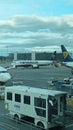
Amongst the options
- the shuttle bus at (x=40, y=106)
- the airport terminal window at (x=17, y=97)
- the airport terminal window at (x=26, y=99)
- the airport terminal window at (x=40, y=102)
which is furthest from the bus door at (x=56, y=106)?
the airport terminal window at (x=17, y=97)

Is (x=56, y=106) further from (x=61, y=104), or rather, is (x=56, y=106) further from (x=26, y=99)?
(x=26, y=99)

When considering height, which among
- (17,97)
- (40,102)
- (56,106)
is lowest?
(56,106)

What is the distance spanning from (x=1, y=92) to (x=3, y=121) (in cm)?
1260

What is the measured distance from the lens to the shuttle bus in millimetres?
21344

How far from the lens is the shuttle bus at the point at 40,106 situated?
70.0 ft

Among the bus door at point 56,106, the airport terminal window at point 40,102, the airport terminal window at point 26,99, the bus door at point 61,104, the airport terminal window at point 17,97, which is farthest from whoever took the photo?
the airport terminal window at point 17,97

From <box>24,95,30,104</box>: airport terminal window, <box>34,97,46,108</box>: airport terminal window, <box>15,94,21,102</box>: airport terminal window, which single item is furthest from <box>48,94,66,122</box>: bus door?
<box>15,94,21,102</box>: airport terminal window

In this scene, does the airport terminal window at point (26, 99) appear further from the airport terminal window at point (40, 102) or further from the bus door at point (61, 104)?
the bus door at point (61, 104)

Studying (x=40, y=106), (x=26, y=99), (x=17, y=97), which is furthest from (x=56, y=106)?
(x=17, y=97)

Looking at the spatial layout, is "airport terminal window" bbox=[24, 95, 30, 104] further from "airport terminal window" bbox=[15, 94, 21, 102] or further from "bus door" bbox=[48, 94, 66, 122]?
"bus door" bbox=[48, 94, 66, 122]

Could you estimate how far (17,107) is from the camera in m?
24.5

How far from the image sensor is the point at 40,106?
22.0 meters

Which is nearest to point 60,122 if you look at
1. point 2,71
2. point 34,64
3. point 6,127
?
point 6,127

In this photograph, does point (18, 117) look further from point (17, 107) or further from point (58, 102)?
point (58, 102)
